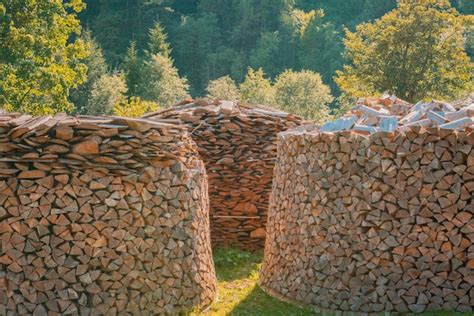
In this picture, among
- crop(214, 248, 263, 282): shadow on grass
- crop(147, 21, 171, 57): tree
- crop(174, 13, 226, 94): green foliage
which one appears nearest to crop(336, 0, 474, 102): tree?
crop(214, 248, 263, 282): shadow on grass

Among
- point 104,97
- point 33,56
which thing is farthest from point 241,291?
point 104,97

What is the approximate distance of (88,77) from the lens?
40.3 meters

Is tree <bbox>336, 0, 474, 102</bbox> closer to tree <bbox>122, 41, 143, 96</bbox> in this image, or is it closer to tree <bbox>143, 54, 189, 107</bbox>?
tree <bbox>143, 54, 189, 107</bbox>

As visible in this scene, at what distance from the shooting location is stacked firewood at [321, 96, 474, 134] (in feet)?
21.3

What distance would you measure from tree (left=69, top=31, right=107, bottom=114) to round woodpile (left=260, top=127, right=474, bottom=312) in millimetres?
31822

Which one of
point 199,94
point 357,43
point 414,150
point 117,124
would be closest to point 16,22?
point 357,43

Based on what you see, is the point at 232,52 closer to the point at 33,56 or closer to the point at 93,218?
the point at 33,56

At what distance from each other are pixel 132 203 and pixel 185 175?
28.7 inches

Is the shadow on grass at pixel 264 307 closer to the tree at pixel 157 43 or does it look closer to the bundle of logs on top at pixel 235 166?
the bundle of logs on top at pixel 235 166

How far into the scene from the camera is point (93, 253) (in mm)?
6051

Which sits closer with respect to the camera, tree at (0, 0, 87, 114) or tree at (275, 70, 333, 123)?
tree at (0, 0, 87, 114)

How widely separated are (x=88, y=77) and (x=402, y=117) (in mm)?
35211

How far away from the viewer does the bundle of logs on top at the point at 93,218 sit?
5.79m

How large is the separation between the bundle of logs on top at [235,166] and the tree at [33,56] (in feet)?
32.1
